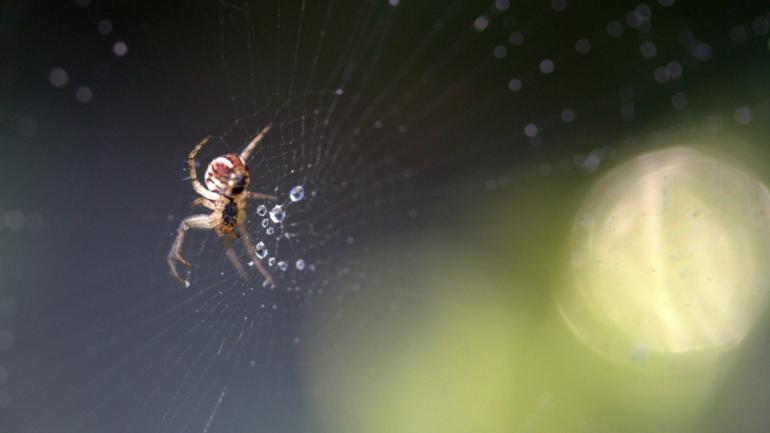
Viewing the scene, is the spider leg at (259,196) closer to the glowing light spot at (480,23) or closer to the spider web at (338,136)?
the spider web at (338,136)

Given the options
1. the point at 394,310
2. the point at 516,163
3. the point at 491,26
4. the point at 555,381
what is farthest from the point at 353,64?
the point at 555,381

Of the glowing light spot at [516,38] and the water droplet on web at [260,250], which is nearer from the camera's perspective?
the water droplet on web at [260,250]

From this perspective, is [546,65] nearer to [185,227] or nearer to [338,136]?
[338,136]

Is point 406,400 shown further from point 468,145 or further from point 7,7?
point 7,7

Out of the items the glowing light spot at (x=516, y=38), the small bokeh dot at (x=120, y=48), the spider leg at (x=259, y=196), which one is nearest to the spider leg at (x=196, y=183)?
the spider leg at (x=259, y=196)

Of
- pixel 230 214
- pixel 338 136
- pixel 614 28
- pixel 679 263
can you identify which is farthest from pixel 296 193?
pixel 614 28

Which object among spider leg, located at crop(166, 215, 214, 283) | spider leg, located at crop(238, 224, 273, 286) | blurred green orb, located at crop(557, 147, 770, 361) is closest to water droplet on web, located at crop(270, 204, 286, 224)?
spider leg, located at crop(238, 224, 273, 286)
